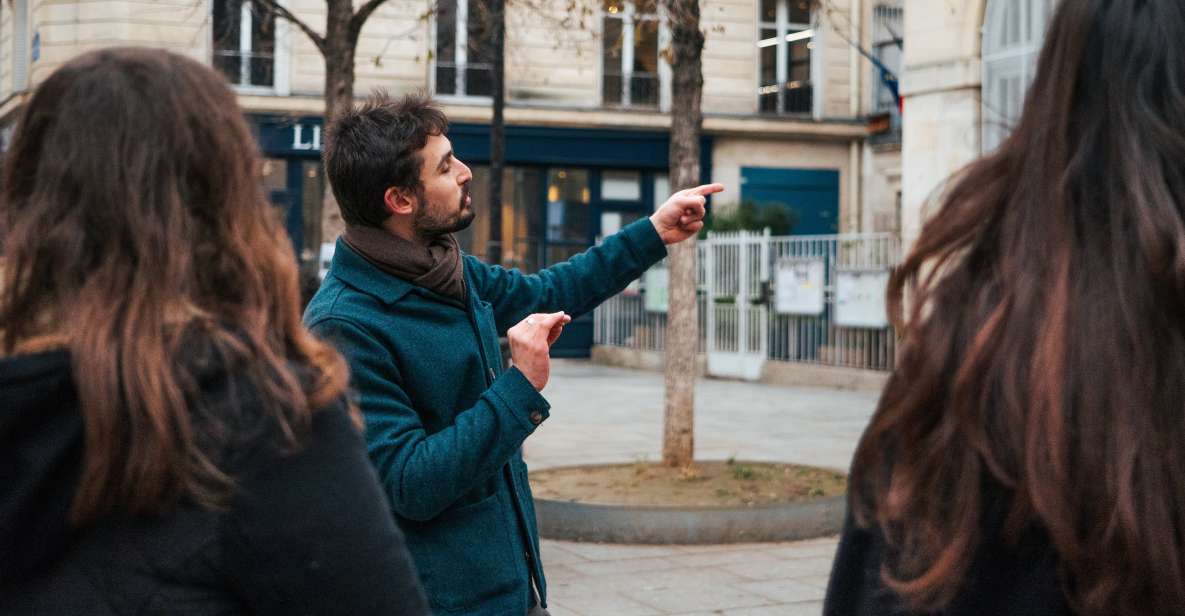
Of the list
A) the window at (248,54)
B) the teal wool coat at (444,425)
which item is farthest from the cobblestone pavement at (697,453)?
the window at (248,54)

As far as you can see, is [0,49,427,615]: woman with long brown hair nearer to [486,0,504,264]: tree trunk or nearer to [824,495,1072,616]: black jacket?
[824,495,1072,616]: black jacket

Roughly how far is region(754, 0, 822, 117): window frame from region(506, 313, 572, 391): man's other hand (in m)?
23.1

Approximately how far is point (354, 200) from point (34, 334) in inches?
62.1

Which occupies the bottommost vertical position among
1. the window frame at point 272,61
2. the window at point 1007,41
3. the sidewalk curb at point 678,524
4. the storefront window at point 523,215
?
the sidewalk curb at point 678,524

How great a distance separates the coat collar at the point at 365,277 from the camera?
9.67 feet

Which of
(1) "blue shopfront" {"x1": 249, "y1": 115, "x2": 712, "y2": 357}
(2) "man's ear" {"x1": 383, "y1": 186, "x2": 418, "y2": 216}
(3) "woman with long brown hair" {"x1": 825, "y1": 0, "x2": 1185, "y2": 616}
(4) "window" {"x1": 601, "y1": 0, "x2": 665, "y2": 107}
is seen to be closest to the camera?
(3) "woman with long brown hair" {"x1": 825, "y1": 0, "x2": 1185, "y2": 616}

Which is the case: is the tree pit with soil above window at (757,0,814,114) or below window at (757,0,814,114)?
below

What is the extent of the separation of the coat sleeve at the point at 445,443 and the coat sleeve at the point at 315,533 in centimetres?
115

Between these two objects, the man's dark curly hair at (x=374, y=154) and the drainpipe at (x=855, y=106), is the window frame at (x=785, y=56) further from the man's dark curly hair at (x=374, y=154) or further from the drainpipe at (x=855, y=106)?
the man's dark curly hair at (x=374, y=154)

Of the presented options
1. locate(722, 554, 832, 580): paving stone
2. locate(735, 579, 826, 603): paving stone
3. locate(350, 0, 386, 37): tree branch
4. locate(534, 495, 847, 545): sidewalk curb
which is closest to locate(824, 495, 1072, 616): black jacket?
locate(735, 579, 826, 603): paving stone

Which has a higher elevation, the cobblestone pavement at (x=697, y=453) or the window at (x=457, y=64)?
the window at (x=457, y=64)

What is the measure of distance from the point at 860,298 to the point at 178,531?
52.3 feet

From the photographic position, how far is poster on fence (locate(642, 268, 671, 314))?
2148 centimetres

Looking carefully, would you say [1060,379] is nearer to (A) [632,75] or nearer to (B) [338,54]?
(B) [338,54]
